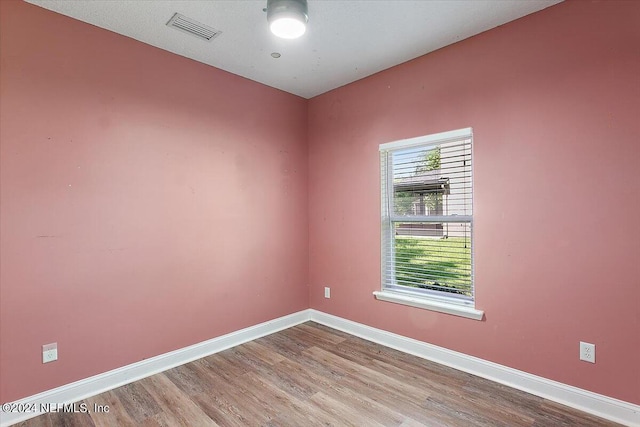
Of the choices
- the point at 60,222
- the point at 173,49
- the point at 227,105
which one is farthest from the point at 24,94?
the point at 227,105

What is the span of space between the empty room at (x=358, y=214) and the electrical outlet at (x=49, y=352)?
1cm

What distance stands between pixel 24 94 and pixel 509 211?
360cm

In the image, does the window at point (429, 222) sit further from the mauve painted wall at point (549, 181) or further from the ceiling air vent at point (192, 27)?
the ceiling air vent at point (192, 27)

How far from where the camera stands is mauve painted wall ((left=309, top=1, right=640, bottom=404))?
2039mm

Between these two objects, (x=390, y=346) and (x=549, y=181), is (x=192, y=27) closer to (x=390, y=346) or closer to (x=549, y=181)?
(x=549, y=181)

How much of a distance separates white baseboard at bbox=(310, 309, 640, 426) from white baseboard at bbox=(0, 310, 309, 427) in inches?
44.7

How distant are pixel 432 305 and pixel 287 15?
8.40 ft

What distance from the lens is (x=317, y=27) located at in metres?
2.52

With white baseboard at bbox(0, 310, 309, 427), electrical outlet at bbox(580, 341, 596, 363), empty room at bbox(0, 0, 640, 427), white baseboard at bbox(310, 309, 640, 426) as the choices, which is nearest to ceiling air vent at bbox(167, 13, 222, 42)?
empty room at bbox(0, 0, 640, 427)

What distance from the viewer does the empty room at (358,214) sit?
6.93 ft

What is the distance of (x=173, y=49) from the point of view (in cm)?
284

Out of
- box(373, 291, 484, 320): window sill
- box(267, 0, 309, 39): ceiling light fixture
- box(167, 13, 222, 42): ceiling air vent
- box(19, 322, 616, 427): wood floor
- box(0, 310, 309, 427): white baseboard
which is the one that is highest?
box(167, 13, 222, 42): ceiling air vent

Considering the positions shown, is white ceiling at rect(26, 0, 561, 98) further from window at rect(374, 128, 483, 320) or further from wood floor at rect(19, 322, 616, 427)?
wood floor at rect(19, 322, 616, 427)

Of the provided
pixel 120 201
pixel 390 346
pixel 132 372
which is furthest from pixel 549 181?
pixel 132 372
